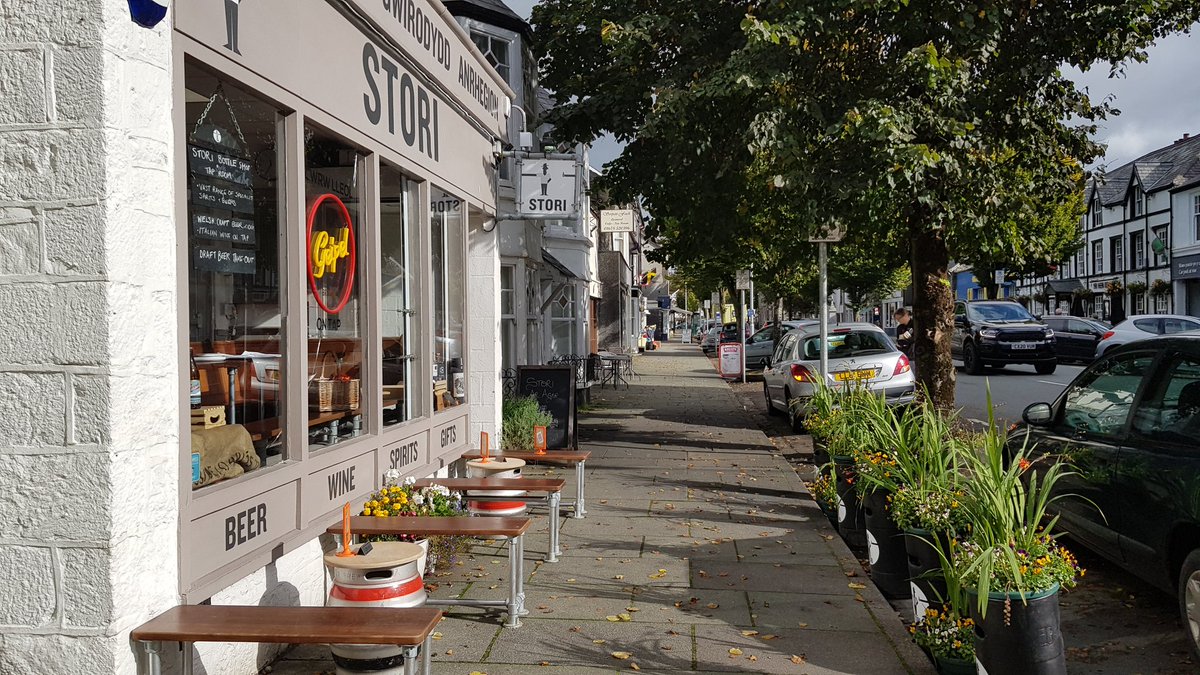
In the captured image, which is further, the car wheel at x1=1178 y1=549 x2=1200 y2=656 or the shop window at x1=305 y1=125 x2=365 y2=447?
the shop window at x1=305 y1=125 x2=365 y2=447

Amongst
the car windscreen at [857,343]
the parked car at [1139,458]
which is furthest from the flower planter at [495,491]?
the car windscreen at [857,343]

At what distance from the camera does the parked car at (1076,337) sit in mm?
28188

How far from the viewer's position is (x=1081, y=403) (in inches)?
260

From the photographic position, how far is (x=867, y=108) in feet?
33.6

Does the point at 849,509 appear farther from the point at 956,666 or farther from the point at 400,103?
the point at 400,103

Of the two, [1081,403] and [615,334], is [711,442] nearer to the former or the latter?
[1081,403]

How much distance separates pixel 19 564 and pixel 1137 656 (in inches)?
204

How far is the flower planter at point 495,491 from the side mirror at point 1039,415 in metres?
3.68

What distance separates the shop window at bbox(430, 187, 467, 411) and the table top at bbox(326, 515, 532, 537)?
2.84 metres

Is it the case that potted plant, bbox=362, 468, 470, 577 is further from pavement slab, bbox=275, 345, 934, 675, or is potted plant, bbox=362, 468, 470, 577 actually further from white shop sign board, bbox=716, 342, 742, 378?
white shop sign board, bbox=716, 342, 742, 378

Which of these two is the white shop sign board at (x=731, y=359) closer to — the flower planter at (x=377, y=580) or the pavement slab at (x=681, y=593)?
the pavement slab at (x=681, y=593)

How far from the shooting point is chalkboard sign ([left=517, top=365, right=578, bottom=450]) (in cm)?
1241

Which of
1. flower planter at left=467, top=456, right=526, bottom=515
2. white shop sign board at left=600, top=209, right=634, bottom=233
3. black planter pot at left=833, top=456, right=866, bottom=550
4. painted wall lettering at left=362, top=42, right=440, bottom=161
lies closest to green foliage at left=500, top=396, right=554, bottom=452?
flower planter at left=467, top=456, right=526, bottom=515

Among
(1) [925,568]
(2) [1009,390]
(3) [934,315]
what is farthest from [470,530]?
(2) [1009,390]
